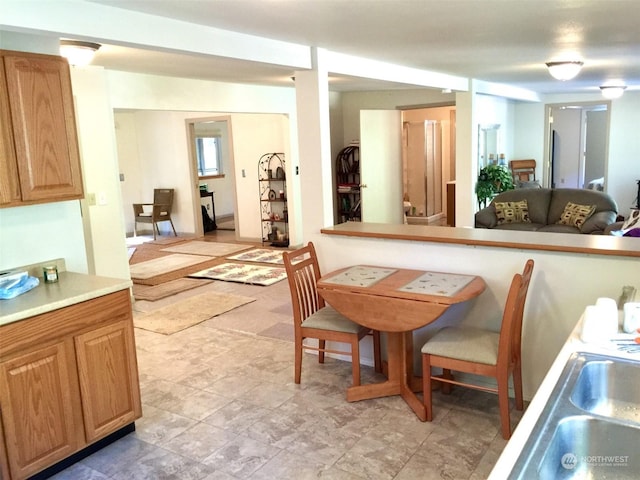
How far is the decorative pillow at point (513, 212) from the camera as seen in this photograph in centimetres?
635

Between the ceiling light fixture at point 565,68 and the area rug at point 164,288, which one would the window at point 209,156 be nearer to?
the area rug at point 164,288

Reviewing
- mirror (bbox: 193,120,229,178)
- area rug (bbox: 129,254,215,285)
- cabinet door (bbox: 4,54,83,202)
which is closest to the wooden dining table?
cabinet door (bbox: 4,54,83,202)

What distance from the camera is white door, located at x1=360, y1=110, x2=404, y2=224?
6.90 meters

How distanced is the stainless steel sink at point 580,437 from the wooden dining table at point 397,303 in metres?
1.10

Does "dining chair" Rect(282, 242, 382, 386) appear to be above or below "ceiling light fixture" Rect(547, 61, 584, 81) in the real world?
below

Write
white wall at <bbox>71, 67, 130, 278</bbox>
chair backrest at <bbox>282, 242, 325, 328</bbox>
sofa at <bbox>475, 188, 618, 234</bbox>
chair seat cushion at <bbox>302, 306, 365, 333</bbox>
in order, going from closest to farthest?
chair seat cushion at <bbox>302, 306, 365, 333</bbox> → chair backrest at <bbox>282, 242, 325, 328</bbox> → white wall at <bbox>71, 67, 130, 278</bbox> → sofa at <bbox>475, 188, 618, 234</bbox>

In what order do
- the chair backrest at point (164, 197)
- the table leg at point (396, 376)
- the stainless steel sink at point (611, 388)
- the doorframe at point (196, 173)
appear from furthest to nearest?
1. the chair backrest at point (164, 197)
2. the doorframe at point (196, 173)
3. the table leg at point (396, 376)
4. the stainless steel sink at point (611, 388)

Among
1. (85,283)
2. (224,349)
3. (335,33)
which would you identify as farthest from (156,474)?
(335,33)

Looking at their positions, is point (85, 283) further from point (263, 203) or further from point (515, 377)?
point (263, 203)

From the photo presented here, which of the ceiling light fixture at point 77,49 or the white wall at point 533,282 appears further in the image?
the ceiling light fixture at point 77,49

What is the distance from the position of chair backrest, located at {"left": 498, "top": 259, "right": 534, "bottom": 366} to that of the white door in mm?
4348

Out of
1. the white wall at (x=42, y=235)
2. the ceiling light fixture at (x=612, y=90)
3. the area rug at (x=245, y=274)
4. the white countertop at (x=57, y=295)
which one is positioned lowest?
the area rug at (x=245, y=274)

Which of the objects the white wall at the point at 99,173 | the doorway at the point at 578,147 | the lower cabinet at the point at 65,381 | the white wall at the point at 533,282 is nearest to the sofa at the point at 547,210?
the white wall at the point at 533,282

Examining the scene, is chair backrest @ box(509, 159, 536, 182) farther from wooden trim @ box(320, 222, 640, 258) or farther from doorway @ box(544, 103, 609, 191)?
wooden trim @ box(320, 222, 640, 258)
